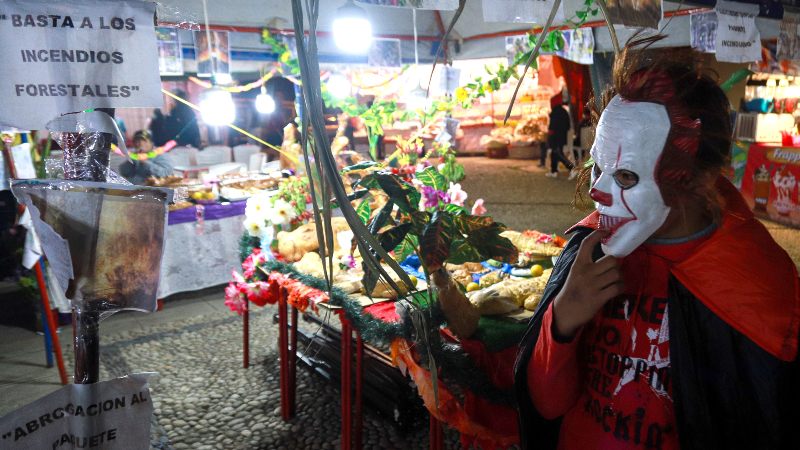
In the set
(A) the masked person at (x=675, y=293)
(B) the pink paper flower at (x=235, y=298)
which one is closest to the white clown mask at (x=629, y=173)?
(A) the masked person at (x=675, y=293)

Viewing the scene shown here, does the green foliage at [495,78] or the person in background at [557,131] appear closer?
the green foliage at [495,78]

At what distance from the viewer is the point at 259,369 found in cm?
400

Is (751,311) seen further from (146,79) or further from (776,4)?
(776,4)

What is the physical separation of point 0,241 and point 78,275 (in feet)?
15.1

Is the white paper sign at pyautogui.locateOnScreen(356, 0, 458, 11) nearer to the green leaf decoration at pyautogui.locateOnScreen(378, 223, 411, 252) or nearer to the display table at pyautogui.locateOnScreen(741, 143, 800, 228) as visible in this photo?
the green leaf decoration at pyautogui.locateOnScreen(378, 223, 411, 252)

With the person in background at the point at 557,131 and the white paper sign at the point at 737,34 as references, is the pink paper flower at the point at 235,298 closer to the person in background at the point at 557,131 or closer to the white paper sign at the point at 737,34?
the white paper sign at the point at 737,34

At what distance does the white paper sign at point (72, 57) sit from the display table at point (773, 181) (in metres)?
7.50

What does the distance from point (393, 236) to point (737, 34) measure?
376 centimetres

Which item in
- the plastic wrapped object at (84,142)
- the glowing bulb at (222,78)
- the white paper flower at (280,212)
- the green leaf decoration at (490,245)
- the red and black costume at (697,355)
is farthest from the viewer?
the glowing bulb at (222,78)

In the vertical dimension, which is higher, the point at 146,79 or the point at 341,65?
the point at 341,65

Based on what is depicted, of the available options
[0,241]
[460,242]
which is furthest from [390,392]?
[0,241]

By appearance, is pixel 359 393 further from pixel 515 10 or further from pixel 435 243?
pixel 515 10

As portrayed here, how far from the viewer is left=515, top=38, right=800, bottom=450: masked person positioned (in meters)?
1.11

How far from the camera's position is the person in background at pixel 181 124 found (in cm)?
992
